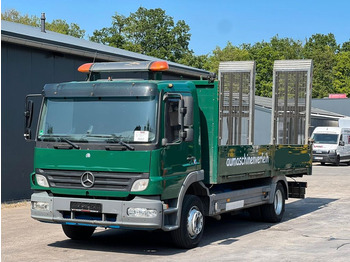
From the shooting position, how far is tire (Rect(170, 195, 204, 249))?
32.0 feet

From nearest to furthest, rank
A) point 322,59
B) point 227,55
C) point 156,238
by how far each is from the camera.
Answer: point 156,238 → point 227,55 → point 322,59

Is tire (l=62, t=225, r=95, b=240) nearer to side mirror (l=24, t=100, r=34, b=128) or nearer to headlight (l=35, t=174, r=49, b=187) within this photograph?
headlight (l=35, t=174, r=49, b=187)

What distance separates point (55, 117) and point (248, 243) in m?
3.86

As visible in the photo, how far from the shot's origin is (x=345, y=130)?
3775 centimetres

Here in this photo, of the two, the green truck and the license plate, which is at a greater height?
the green truck

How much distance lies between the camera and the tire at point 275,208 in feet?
43.0

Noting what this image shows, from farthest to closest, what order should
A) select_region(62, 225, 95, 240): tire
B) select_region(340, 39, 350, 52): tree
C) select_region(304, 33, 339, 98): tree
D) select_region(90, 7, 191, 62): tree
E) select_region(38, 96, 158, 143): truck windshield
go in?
select_region(340, 39, 350, 52): tree → select_region(304, 33, 339, 98): tree → select_region(90, 7, 191, 62): tree → select_region(62, 225, 95, 240): tire → select_region(38, 96, 158, 143): truck windshield

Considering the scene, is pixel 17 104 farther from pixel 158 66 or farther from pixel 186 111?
pixel 186 111

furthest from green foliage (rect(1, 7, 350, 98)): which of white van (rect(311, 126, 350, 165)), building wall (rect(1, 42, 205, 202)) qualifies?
building wall (rect(1, 42, 205, 202))

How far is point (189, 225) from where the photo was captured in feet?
32.4

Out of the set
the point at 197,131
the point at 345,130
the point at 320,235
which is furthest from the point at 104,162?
the point at 345,130

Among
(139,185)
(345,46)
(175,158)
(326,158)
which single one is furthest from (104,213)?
(345,46)

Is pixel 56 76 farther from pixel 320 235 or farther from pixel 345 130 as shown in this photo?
pixel 345 130

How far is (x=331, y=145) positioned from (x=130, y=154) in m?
28.9
